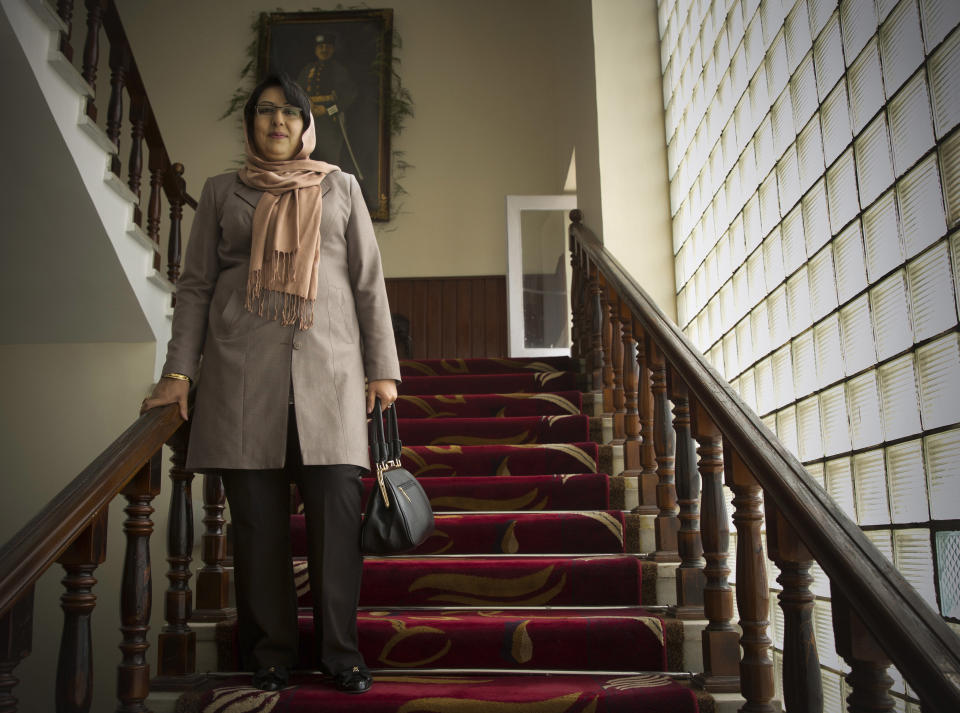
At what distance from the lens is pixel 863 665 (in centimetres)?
115

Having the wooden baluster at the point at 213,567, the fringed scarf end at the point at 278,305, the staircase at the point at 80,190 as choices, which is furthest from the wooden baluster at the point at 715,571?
the staircase at the point at 80,190

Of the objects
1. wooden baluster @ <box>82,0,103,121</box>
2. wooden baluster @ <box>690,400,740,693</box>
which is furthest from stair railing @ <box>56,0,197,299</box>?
wooden baluster @ <box>690,400,740,693</box>

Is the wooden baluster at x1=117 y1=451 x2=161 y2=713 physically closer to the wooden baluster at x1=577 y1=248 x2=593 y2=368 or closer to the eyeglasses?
the eyeglasses

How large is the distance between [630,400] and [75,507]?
1.83 m

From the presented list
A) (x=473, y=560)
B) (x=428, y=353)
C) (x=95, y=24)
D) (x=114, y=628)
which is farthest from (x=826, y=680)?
(x=428, y=353)

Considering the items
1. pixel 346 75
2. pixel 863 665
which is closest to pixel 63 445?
pixel 863 665

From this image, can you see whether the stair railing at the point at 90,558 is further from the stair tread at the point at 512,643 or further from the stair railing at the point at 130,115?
the stair railing at the point at 130,115

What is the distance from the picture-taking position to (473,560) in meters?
2.35

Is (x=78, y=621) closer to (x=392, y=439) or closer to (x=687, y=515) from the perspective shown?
(x=392, y=439)

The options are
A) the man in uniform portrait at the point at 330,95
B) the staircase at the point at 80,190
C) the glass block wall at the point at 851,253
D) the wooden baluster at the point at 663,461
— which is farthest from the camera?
the man in uniform portrait at the point at 330,95

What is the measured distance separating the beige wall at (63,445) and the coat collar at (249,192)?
6.28 feet

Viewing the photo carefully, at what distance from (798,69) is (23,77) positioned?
2.53 metres

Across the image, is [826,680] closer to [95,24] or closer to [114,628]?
[114,628]

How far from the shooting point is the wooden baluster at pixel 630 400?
2.75m
